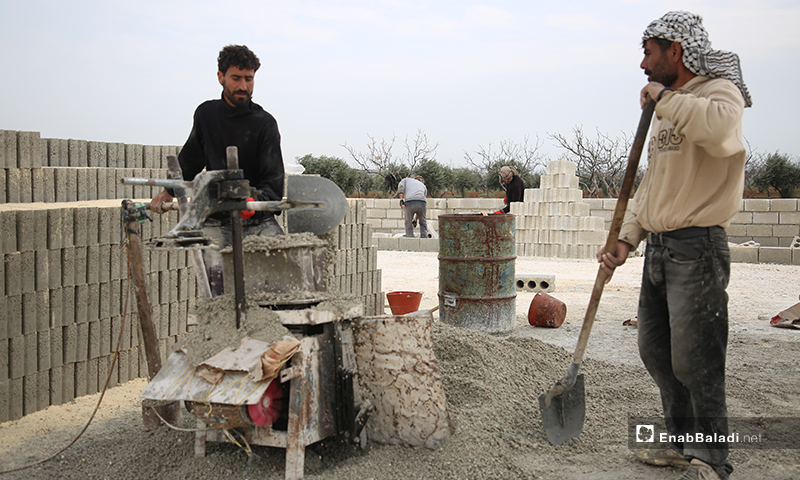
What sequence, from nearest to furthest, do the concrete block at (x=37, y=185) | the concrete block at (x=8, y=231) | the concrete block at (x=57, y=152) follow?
the concrete block at (x=8, y=231), the concrete block at (x=37, y=185), the concrete block at (x=57, y=152)

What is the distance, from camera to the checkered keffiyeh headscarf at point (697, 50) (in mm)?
2436

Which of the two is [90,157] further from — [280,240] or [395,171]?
[395,171]

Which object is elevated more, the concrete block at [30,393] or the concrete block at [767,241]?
the concrete block at [767,241]

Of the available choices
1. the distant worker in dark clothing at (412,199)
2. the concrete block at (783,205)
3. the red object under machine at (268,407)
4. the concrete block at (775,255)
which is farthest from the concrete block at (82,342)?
the concrete block at (783,205)

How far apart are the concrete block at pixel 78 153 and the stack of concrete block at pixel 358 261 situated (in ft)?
10.8

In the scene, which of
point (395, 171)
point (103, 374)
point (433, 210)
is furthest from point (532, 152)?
point (103, 374)

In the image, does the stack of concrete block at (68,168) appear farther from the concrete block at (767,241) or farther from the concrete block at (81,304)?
the concrete block at (767,241)

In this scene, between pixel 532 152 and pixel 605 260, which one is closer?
pixel 605 260

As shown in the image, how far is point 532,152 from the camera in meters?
38.7

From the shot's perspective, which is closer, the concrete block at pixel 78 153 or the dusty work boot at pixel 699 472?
the dusty work boot at pixel 699 472

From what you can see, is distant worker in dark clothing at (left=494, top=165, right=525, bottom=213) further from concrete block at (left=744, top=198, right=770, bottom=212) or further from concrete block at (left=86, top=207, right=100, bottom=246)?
concrete block at (left=86, top=207, right=100, bottom=246)

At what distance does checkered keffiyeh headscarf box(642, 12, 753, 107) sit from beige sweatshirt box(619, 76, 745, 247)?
0.17 feet

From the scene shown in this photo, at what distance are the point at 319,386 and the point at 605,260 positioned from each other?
4.78ft

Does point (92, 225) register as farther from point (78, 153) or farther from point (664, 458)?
point (664, 458)
